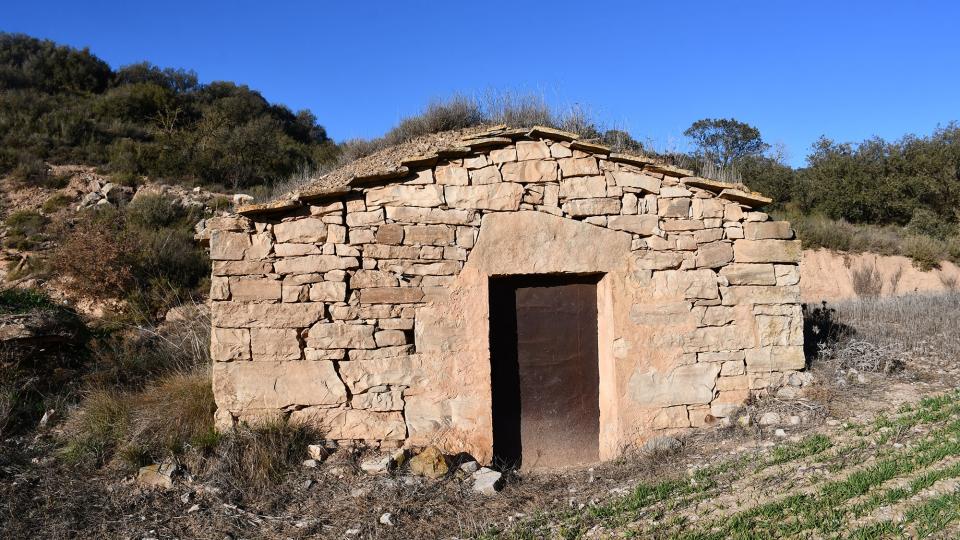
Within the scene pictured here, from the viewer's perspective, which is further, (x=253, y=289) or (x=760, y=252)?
(x=760, y=252)

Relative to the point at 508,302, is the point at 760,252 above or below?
above

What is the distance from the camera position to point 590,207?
5.25 meters

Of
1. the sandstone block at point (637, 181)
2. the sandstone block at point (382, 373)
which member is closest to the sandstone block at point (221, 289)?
the sandstone block at point (382, 373)

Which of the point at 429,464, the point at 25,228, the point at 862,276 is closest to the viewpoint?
the point at 429,464

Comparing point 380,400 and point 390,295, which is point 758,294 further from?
point 380,400

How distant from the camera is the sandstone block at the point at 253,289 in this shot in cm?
485

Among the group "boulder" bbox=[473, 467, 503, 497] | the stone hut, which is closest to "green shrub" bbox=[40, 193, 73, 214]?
the stone hut

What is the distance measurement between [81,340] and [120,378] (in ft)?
3.23

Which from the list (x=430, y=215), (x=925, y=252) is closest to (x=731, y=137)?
(x=925, y=252)

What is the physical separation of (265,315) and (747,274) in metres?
4.11

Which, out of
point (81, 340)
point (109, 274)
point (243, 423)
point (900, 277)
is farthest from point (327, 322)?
point (900, 277)

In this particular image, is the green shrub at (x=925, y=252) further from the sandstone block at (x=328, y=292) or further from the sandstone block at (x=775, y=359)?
the sandstone block at (x=328, y=292)

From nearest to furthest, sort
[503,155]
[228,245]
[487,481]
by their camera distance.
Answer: [487,481] < [228,245] < [503,155]

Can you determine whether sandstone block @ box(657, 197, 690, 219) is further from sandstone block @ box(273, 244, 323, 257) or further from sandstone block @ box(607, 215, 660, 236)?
sandstone block @ box(273, 244, 323, 257)
